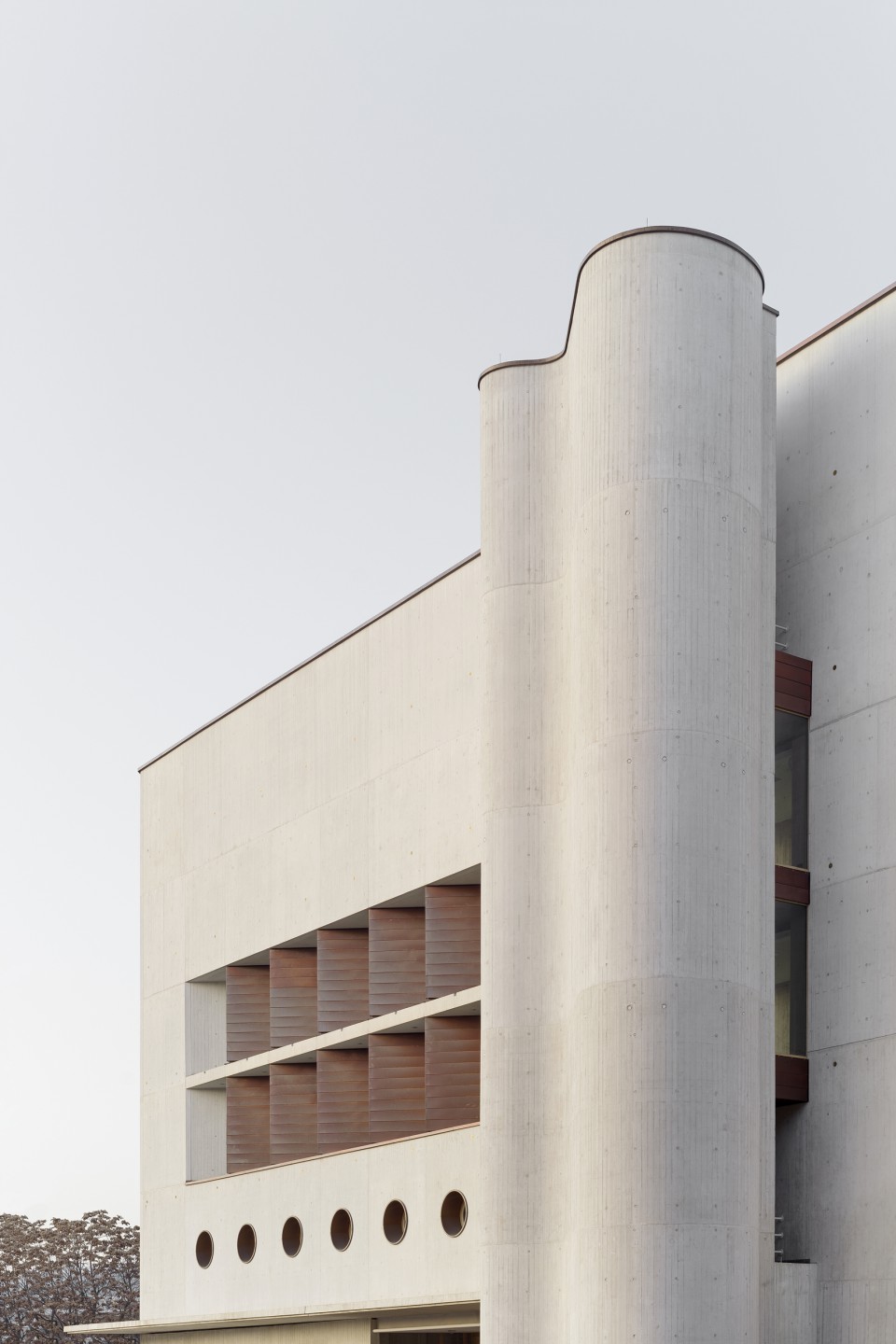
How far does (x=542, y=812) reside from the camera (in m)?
21.0

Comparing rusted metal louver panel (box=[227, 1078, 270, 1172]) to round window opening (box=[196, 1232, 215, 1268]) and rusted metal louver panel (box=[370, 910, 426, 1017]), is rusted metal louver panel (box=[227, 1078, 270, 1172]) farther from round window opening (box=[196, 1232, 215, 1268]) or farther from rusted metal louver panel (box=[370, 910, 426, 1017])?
rusted metal louver panel (box=[370, 910, 426, 1017])

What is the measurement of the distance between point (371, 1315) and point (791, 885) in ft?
26.3

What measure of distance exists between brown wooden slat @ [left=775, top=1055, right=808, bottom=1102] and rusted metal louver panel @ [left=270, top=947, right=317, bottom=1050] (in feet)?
30.3

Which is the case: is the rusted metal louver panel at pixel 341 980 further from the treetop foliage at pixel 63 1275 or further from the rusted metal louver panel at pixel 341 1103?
the treetop foliage at pixel 63 1275

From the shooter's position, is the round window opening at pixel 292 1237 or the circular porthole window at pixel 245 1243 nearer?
the round window opening at pixel 292 1237

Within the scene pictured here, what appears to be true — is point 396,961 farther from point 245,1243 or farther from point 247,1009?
point 245,1243

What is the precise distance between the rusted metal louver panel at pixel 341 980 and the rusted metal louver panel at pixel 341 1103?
0.52 m

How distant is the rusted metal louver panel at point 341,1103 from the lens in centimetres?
2670

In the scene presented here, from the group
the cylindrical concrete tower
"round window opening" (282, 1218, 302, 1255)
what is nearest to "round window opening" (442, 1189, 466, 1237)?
the cylindrical concrete tower

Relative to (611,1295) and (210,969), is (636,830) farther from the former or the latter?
(210,969)

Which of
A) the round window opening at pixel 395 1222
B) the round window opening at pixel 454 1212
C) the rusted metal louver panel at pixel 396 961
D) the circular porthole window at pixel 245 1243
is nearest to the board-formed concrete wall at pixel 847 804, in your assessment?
the round window opening at pixel 454 1212

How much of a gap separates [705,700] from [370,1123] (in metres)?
8.91

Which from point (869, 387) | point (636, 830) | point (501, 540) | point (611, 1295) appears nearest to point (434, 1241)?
point (611, 1295)

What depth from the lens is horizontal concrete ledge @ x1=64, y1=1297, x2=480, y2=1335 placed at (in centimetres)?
2269
